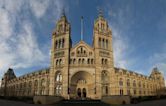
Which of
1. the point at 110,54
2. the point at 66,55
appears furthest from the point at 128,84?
the point at 66,55

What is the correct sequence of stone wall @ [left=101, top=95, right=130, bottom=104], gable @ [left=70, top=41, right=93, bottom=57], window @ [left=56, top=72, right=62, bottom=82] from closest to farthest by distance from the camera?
1. stone wall @ [left=101, top=95, right=130, bottom=104]
2. window @ [left=56, top=72, right=62, bottom=82]
3. gable @ [left=70, top=41, right=93, bottom=57]

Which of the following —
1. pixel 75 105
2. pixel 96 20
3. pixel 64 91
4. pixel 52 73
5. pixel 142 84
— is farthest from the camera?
pixel 142 84

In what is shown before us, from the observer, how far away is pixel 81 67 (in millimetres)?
65312

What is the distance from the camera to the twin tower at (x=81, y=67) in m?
63.9

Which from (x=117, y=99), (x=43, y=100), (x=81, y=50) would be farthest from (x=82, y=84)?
(x=43, y=100)

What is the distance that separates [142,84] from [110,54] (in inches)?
1280

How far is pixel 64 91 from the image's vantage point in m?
62.2

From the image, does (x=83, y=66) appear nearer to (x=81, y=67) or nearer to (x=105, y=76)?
(x=81, y=67)

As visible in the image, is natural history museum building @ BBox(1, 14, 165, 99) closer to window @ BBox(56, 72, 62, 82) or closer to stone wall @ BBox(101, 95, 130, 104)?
window @ BBox(56, 72, 62, 82)

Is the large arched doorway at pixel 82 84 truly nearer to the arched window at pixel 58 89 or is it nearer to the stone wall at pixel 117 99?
the arched window at pixel 58 89

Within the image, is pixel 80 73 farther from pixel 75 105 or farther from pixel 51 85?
pixel 75 105

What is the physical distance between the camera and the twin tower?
63.9 m

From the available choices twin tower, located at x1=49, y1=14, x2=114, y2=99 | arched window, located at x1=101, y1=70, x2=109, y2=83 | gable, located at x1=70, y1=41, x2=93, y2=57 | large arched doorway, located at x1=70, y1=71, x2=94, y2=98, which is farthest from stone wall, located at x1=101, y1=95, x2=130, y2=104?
gable, located at x1=70, y1=41, x2=93, y2=57

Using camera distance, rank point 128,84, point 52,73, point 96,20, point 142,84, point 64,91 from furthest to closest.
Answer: point 142,84 < point 128,84 < point 96,20 < point 52,73 < point 64,91
